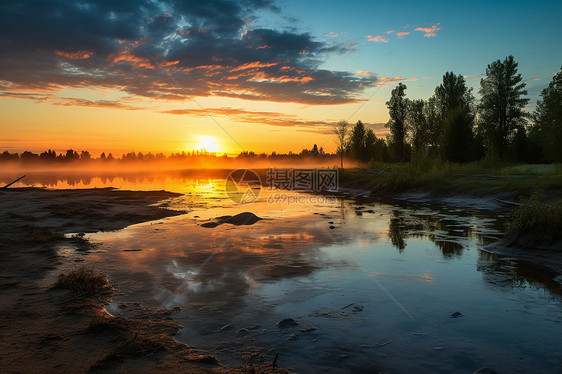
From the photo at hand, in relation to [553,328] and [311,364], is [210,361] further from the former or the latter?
[553,328]

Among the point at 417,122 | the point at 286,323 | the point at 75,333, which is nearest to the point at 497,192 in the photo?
the point at 286,323

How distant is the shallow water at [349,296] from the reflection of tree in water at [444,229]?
0.46 feet

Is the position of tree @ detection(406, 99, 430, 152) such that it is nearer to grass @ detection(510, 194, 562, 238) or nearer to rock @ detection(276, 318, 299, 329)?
grass @ detection(510, 194, 562, 238)

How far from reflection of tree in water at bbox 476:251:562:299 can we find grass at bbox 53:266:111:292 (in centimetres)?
1101

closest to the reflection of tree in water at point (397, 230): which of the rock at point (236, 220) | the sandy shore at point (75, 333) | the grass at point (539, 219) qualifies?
the grass at point (539, 219)

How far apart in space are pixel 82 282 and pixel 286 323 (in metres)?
5.91

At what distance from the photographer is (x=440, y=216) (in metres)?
23.5

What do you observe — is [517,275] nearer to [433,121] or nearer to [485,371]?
[485,371]

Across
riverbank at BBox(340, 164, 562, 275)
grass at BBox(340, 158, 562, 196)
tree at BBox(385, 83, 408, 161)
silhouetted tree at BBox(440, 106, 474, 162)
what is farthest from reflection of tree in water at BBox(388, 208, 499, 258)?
tree at BBox(385, 83, 408, 161)

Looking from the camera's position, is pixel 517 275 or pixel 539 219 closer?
pixel 517 275

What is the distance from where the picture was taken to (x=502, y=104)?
63.6 m

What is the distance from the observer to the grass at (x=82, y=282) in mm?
9070

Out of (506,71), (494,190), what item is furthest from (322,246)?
(506,71)

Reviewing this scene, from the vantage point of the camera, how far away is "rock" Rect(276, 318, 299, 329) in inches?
281
